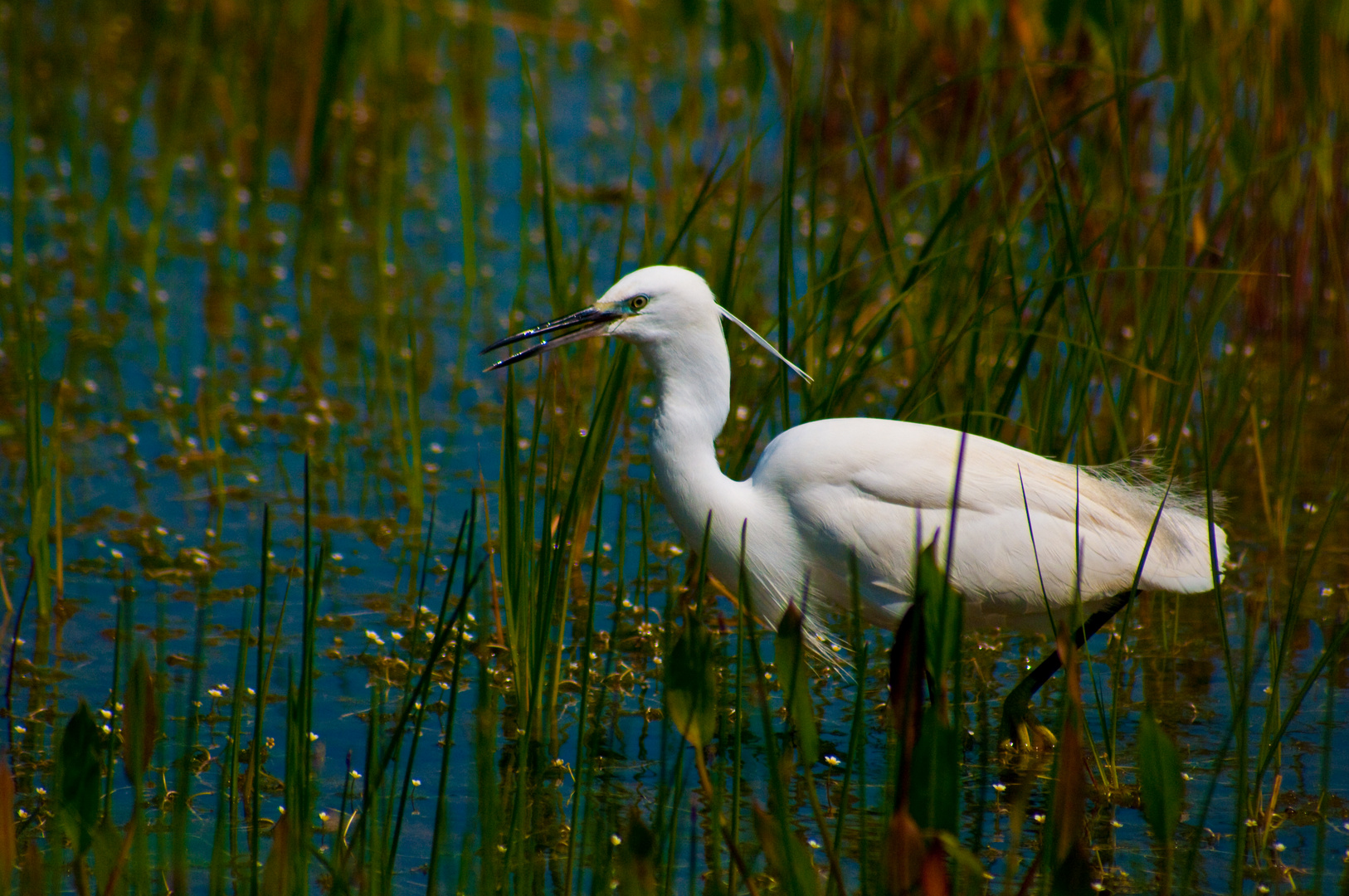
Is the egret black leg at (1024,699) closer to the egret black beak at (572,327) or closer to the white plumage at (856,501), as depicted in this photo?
the white plumage at (856,501)

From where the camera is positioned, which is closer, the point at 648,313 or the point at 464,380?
the point at 648,313

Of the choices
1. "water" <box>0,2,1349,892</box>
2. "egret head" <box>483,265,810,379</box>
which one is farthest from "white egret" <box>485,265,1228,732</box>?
"water" <box>0,2,1349,892</box>

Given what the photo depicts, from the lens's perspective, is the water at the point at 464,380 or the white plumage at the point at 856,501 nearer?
the white plumage at the point at 856,501

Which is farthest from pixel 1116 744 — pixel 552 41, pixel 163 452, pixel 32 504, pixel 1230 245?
pixel 552 41

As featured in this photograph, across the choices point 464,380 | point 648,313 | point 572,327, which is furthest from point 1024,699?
point 464,380

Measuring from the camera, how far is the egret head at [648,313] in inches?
130

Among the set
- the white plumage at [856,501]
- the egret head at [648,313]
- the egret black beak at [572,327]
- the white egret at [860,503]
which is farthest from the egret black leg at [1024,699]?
the egret black beak at [572,327]

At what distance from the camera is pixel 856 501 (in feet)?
10.9

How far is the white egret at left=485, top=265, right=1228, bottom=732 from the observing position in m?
3.32

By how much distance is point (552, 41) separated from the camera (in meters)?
9.33

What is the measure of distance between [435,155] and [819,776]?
5.26 meters

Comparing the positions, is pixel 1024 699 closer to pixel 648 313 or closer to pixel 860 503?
pixel 860 503

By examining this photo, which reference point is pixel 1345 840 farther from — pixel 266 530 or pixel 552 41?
pixel 552 41

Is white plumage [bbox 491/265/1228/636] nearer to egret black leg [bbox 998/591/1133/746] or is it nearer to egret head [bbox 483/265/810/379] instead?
egret head [bbox 483/265/810/379]
